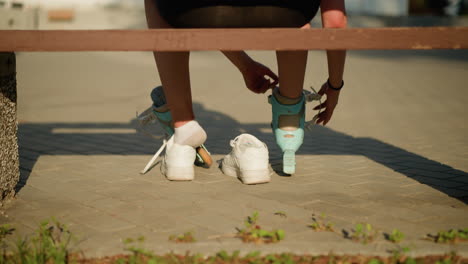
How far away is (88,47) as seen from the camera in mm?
2588

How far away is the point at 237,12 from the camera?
3203 mm

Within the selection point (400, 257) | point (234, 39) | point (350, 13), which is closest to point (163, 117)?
point (234, 39)

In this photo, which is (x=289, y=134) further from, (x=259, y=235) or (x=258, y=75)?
(x=259, y=235)

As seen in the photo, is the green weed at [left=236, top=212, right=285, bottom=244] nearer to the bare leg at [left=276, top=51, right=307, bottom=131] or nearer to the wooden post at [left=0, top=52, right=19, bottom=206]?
the bare leg at [left=276, top=51, right=307, bottom=131]

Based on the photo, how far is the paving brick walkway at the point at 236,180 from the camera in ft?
9.07

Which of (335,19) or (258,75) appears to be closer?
(335,19)

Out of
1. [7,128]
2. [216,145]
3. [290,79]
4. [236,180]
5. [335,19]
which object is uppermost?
[335,19]

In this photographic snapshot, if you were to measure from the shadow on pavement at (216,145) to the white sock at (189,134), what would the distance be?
69 centimetres

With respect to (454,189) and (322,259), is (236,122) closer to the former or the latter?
(454,189)

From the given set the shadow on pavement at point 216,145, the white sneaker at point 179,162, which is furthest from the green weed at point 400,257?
the white sneaker at point 179,162

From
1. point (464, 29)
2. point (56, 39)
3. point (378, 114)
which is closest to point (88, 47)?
point (56, 39)

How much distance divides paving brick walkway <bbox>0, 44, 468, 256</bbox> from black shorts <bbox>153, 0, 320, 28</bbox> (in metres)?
0.91

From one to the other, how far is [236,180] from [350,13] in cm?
2314

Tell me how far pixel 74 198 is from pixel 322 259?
149cm
